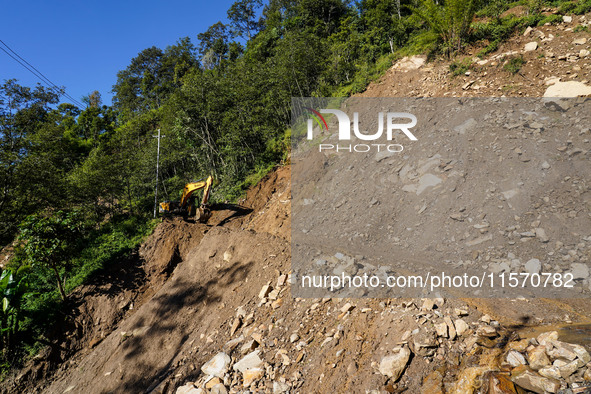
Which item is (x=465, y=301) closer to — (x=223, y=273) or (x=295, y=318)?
(x=295, y=318)

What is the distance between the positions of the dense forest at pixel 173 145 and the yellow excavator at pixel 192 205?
1396 millimetres

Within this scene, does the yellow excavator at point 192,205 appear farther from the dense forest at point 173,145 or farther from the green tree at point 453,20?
the green tree at point 453,20

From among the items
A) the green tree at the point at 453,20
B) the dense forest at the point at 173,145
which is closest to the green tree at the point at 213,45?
the dense forest at the point at 173,145

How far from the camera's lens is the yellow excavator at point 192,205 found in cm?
991

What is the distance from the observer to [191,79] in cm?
1561

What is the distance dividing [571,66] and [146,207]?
19777mm

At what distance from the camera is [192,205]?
11266mm

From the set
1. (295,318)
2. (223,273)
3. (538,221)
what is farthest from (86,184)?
(538,221)

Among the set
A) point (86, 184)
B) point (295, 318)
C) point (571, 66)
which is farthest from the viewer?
point (86, 184)

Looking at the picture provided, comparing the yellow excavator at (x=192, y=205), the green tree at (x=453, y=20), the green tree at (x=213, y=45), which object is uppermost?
the green tree at (x=213, y=45)

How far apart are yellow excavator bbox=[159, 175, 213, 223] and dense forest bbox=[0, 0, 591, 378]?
1.40 m

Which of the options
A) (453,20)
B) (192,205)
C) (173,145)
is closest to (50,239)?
(192,205)

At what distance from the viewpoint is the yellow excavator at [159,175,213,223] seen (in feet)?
32.5

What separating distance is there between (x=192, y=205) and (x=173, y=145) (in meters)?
10.1
